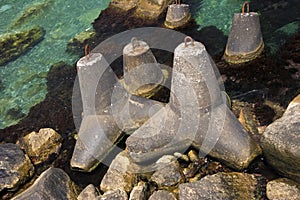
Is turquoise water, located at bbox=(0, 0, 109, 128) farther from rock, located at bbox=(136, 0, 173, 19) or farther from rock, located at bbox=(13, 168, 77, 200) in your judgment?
rock, located at bbox=(13, 168, 77, 200)

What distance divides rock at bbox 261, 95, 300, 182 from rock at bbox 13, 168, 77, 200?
3.06 meters

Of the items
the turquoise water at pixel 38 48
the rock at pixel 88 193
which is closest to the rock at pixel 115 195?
the rock at pixel 88 193

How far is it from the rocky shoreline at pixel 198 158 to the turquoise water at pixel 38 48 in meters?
0.45

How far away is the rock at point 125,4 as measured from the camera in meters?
10.5

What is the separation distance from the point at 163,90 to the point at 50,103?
2642 millimetres

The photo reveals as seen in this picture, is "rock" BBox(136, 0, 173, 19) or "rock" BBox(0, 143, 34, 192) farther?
"rock" BBox(136, 0, 173, 19)

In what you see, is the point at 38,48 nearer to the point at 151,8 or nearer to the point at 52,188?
the point at 151,8

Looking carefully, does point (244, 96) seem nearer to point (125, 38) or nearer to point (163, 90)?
point (163, 90)

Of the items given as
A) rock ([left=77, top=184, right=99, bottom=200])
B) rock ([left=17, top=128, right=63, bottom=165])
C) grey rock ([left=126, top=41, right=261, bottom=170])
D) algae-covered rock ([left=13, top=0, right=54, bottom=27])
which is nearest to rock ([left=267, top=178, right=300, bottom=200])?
grey rock ([left=126, top=41, right=261, bottom=170])

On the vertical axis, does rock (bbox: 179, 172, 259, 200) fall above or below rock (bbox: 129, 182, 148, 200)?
above

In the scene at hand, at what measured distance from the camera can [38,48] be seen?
9.81m

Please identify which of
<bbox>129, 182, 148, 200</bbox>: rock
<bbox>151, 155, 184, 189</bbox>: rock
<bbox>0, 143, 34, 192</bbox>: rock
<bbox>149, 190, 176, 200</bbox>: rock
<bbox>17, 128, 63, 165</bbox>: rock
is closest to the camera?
<bbox>149, 190, 176, 200</bbox>: rock

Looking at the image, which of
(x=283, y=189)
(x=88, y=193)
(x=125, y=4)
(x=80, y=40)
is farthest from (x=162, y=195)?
(x=125, y=4)

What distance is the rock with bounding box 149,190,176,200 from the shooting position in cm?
459
